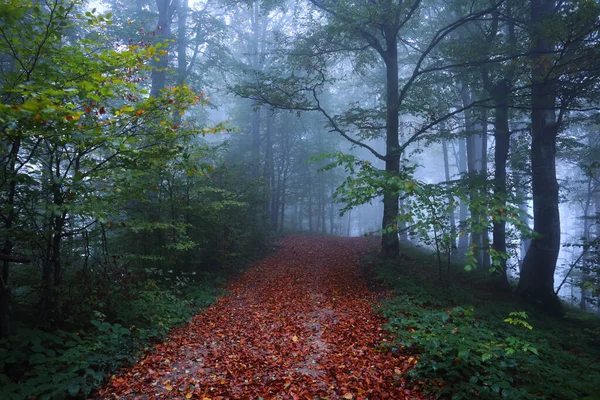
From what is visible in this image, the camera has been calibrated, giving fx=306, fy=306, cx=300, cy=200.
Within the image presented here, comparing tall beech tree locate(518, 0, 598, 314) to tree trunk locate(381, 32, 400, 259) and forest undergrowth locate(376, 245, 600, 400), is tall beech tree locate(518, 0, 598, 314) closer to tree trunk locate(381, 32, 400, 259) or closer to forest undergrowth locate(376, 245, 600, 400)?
forest undergrowth locate(376, 245, 600, 400)

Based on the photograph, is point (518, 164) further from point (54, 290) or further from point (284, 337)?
point (54, 290)

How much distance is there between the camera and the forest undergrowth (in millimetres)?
3521

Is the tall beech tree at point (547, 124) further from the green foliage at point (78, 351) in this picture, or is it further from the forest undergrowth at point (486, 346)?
the green foliage at point (78, 351)

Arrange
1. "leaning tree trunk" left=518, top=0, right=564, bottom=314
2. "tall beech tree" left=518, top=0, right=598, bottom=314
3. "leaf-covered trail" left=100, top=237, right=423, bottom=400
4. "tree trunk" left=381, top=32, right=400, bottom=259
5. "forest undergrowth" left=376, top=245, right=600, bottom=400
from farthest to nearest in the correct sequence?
"tree trunk" left=381, top=32, right=400, bottom=259, "leaning tree trunk" left=518, top=0, right=564, bottom=314, "tall beech tree" left=518, top=0, right=598, bottom=314, "leaf-covered trail" left=100, top=237, right=423, bottom=400, "forest undergrowth" left=376, top=245, right=600, bottom=400

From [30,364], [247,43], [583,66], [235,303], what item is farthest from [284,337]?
[247,43]

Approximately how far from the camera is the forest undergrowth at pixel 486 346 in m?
3.52

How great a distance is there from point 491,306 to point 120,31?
1722 cm

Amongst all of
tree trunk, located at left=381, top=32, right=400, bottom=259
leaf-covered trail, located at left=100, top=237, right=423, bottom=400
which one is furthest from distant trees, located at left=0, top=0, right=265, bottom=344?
tree trunk, located at left=381, top=32, right=400, bottom=259

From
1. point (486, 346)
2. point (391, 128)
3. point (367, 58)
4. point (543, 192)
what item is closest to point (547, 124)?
point (543, 192)

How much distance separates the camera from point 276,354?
16.6ft

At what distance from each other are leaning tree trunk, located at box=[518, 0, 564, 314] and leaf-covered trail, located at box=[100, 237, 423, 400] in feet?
16.5

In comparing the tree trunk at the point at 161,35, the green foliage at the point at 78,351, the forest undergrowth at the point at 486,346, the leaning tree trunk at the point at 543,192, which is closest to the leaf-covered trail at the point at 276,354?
the green foliage at the point at 78,351

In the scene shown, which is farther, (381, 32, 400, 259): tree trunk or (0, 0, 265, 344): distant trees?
(381, 32, 400, 259): tree trunk

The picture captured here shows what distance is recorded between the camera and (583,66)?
304 inches
